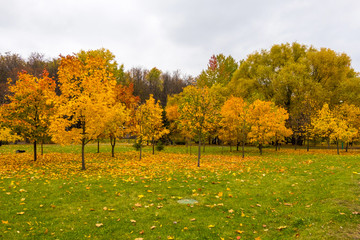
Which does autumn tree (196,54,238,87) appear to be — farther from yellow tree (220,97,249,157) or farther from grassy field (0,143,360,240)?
grassy field (0,143,360,240)

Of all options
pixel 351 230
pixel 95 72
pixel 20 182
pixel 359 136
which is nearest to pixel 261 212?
pixel 351 230

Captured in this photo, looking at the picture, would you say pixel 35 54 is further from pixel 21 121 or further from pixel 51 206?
pixel 51 206

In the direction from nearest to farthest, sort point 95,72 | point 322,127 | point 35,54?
point 95,72, point 322,127, point 35,54

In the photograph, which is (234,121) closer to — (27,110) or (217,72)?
(27,110)

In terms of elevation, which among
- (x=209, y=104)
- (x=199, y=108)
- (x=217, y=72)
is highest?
(x=217, y=72)

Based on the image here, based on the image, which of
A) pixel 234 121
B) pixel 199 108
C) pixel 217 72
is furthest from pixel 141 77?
pixel 199 108

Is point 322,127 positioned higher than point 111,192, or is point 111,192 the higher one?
point 322,127

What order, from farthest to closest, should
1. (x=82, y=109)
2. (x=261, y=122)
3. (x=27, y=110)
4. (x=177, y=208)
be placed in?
1. (x=261, y=122)
2. (x=27, y=110)
3. (x=82, y=109)
4. (x=177, y=208)

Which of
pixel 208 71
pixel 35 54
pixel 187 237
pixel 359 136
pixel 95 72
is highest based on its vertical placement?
pixel 35 54

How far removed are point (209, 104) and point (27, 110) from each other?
14.8 metres

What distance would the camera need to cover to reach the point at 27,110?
56.2 feet

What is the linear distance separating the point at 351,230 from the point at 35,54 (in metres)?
88.2

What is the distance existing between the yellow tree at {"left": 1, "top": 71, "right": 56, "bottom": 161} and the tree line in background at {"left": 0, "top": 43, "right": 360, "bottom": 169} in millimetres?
66

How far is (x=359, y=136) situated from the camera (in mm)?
31688
